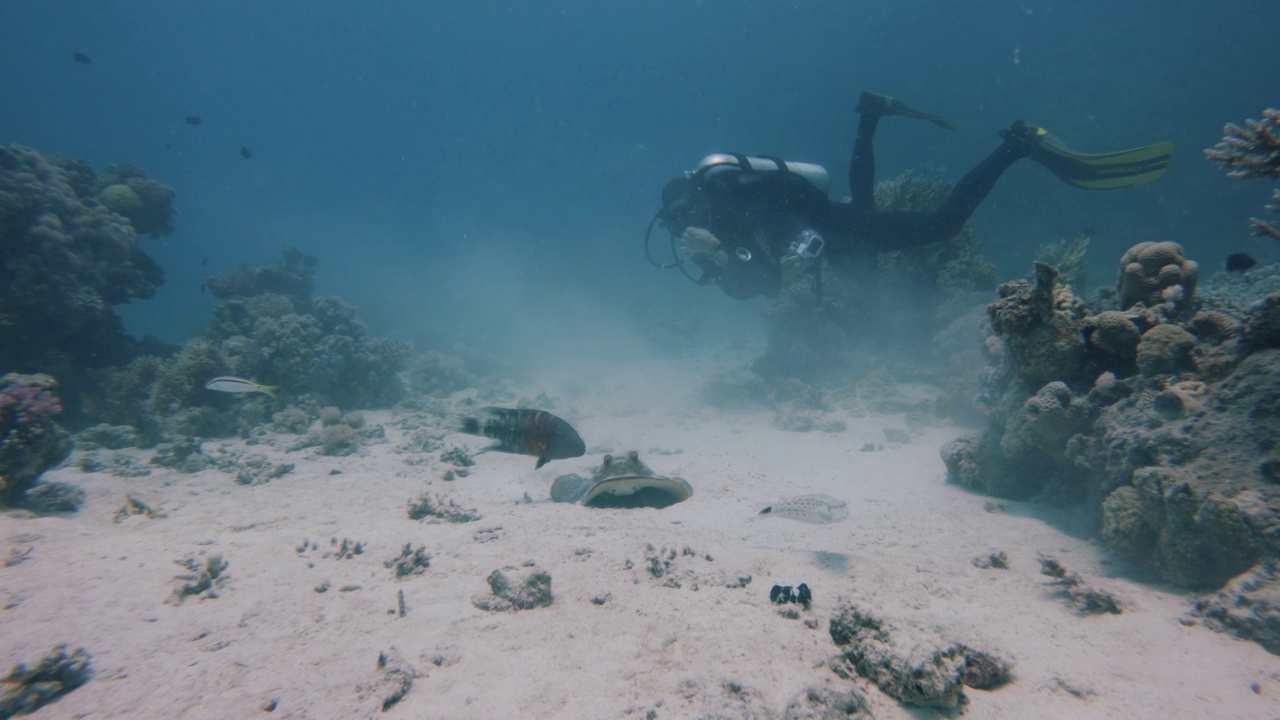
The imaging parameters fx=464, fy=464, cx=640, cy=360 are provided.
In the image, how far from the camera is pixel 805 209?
35.0ft

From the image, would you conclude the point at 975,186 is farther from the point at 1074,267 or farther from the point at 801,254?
the point at 801,254

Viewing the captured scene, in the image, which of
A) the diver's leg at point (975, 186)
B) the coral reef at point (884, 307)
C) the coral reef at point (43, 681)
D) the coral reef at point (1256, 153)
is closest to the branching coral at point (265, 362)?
the coral reef at point (43, 681)

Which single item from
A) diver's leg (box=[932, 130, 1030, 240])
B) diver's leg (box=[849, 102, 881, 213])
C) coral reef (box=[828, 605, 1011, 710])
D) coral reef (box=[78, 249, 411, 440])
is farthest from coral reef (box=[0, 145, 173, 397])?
diver's leg (box=[932, 130, 1030, 240])

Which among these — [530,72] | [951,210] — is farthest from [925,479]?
[530,72]

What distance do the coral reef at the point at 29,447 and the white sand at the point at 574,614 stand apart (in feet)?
1.25

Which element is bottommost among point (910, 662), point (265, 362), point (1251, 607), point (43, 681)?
point (43, 681)

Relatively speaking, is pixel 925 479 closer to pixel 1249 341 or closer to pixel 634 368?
pixel 1249 341

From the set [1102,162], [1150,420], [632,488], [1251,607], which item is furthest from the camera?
[1102,162]

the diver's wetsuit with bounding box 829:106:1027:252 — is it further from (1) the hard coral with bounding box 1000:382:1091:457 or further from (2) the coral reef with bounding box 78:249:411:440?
(2) the coral reef with bounding box 78:249:411:440

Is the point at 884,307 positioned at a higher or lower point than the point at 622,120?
lower

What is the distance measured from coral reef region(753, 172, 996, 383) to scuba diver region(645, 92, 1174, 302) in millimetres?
1683

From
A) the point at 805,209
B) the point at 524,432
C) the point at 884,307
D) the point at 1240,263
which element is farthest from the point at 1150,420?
the point at 884,307

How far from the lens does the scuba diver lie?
33.1ft

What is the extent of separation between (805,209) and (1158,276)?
6.24 metres
